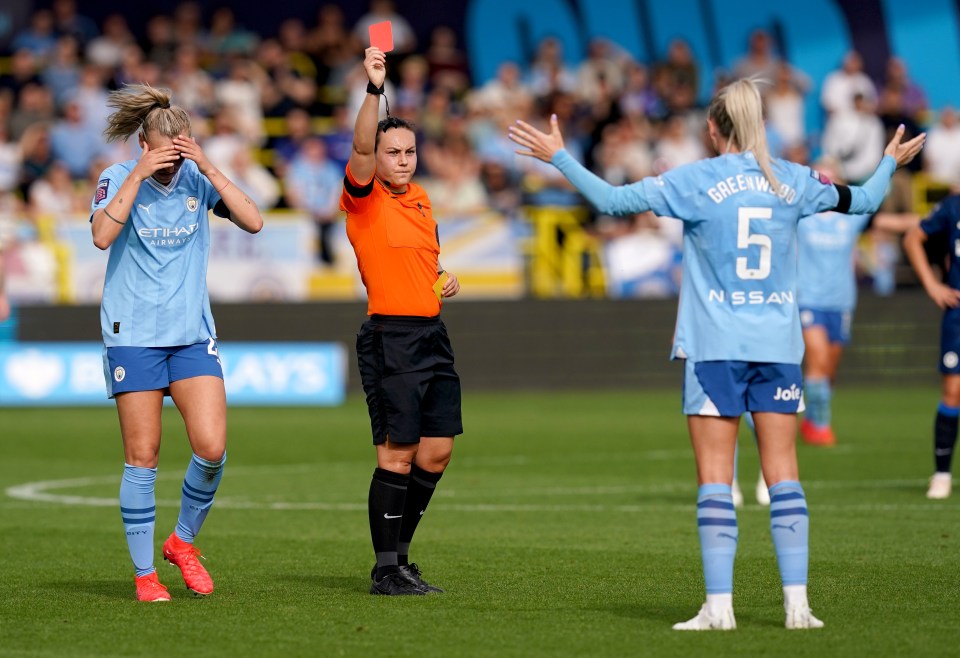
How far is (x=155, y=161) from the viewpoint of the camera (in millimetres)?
7699

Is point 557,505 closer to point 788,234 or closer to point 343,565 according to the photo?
point 343,565

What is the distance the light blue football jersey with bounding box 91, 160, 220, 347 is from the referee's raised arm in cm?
88

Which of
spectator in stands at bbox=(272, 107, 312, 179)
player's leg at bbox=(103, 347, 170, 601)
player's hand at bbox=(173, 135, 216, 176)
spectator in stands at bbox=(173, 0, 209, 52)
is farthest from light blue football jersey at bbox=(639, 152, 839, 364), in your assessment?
spectator in stands at bbox=(173, 0, 209, 52)

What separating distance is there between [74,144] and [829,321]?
11731 mm

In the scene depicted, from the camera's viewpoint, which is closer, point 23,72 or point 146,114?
point 146,114

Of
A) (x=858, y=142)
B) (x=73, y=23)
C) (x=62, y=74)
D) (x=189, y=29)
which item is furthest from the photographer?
(x=73, y=23)

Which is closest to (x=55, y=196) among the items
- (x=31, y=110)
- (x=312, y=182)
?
(x=31, y=110)

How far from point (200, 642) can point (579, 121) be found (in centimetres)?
1913

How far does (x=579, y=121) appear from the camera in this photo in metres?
25.2

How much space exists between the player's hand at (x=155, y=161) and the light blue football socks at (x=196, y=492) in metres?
1.39

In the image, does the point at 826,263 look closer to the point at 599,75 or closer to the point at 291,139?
the point at 291,139

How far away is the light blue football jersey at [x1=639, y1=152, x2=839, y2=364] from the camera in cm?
A: 689

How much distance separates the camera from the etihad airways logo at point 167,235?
25.9 ft

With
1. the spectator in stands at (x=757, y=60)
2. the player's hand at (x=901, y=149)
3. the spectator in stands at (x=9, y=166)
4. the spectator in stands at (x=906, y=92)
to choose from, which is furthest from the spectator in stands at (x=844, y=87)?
the player's hand at (x=901, y=149)
